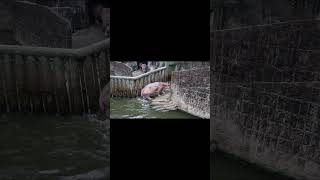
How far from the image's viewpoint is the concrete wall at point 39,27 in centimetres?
1314

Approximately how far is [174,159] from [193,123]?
330cm

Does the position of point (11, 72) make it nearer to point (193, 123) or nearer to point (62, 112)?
point (62, 112)

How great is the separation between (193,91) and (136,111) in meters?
3.04

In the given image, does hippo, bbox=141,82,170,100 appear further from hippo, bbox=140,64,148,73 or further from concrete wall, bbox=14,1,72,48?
concrete wall, bbox=14,1,72,48

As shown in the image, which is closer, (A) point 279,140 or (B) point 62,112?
(A) point 279,140

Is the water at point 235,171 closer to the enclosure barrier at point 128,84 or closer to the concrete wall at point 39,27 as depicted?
the concrete wall at point 39,27

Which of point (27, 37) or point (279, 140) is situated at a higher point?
point (27, 37)

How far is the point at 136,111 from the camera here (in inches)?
570

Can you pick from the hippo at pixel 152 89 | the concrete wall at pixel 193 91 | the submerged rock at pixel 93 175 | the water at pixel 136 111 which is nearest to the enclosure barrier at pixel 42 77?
the submerged rock at pixel 93 175

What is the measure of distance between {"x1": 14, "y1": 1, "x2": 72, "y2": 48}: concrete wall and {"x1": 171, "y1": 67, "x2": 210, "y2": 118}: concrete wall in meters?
3.95

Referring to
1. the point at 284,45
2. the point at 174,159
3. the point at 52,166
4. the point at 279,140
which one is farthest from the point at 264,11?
the point at 52,166

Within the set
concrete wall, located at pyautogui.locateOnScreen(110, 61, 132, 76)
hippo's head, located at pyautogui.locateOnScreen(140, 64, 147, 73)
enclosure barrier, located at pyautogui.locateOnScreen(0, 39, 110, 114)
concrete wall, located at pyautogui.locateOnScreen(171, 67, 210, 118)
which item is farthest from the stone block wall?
enclosure barrier, located at pyautogui.locateOnScreen(0, 39, 110, 114)

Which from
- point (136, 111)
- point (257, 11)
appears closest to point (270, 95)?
point (257, 11)

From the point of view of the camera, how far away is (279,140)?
6.81 m
